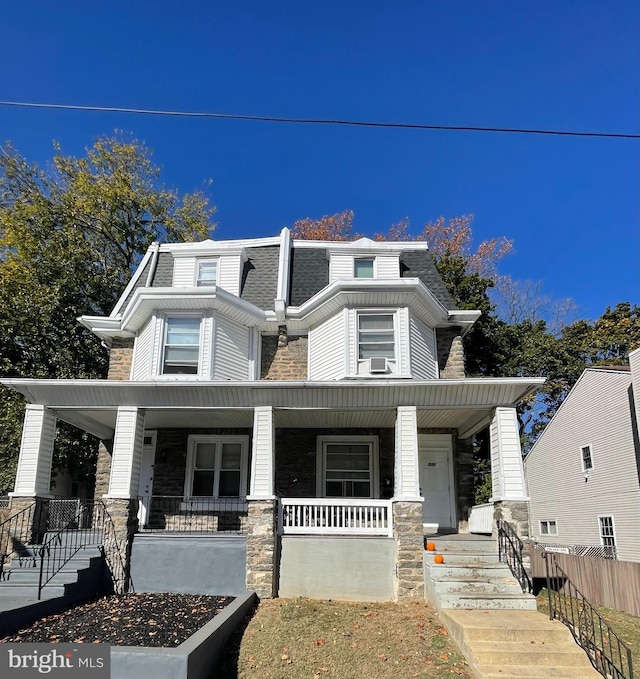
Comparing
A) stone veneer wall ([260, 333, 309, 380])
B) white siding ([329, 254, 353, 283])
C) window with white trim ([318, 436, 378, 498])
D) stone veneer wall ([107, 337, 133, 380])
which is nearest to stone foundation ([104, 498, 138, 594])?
stone veneer wall ([107, 337, 133, 380])

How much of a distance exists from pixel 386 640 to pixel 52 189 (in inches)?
920

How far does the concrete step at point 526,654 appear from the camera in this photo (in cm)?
671

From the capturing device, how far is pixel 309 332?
1437 cm

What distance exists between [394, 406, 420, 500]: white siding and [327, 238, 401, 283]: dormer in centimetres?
545

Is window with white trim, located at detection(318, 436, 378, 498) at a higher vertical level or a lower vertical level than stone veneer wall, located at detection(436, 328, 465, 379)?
lower

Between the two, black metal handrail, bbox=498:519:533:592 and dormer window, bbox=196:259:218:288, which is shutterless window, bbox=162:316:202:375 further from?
black metal handrail, bbox=498:519:533:592

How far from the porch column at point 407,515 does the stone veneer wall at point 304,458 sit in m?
2.98

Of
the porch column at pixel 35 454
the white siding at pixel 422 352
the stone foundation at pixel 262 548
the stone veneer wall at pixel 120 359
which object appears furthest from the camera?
the stone veneer wall at pixel 120 359

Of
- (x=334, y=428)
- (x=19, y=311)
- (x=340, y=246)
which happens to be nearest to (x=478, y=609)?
(x=334, y=428)

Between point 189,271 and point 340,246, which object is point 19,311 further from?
point 340,246

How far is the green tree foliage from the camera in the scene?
19.1 metres

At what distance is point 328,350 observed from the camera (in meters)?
13.5

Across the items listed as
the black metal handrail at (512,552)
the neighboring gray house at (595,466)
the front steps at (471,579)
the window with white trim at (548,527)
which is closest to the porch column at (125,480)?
the front steps at (471,579)

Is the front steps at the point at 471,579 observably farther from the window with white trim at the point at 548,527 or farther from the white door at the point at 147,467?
the window with white trim at the point at 548,527
